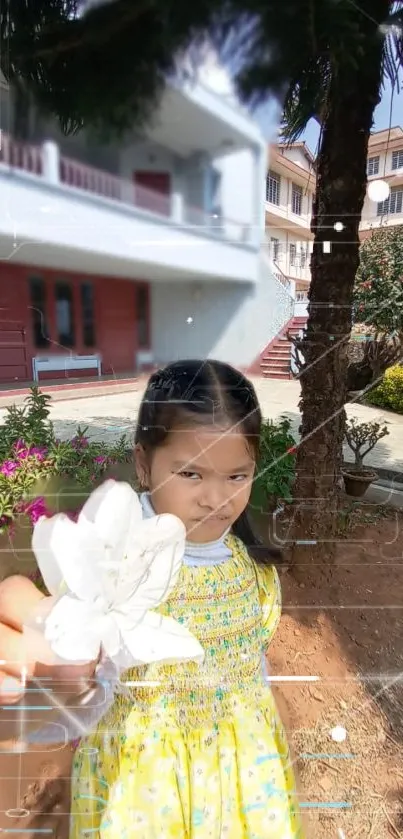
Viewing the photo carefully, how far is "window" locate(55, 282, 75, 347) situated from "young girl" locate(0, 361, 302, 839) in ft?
0.47

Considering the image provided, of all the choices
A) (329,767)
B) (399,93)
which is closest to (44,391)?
(399,93)

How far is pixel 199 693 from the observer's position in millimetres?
662

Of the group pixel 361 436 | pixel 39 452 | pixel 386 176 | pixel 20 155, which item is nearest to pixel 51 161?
pixel 20 155

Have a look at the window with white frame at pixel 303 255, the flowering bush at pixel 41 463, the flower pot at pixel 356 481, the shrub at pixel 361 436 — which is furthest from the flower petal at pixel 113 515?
the flower pot at pixel 356 481

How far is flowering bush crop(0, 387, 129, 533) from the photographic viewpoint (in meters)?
0.93

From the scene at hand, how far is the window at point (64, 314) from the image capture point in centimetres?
64

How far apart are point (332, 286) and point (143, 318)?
50 centimetres

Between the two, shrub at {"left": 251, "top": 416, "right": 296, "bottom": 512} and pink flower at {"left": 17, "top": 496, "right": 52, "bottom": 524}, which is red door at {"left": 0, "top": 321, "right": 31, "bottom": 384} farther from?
shrub at {"left": 251, "top": 416, "right": 296, "bottom": 512}

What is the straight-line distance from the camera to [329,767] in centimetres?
89

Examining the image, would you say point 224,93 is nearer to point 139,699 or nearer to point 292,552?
point 139,699

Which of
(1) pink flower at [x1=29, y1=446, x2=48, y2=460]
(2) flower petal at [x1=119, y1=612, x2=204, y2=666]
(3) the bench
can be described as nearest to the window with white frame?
(3) the bench

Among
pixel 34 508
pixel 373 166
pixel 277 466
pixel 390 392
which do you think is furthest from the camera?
pixel 390 392

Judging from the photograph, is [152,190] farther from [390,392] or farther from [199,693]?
[390,392]

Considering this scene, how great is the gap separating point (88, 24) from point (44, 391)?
536mm
